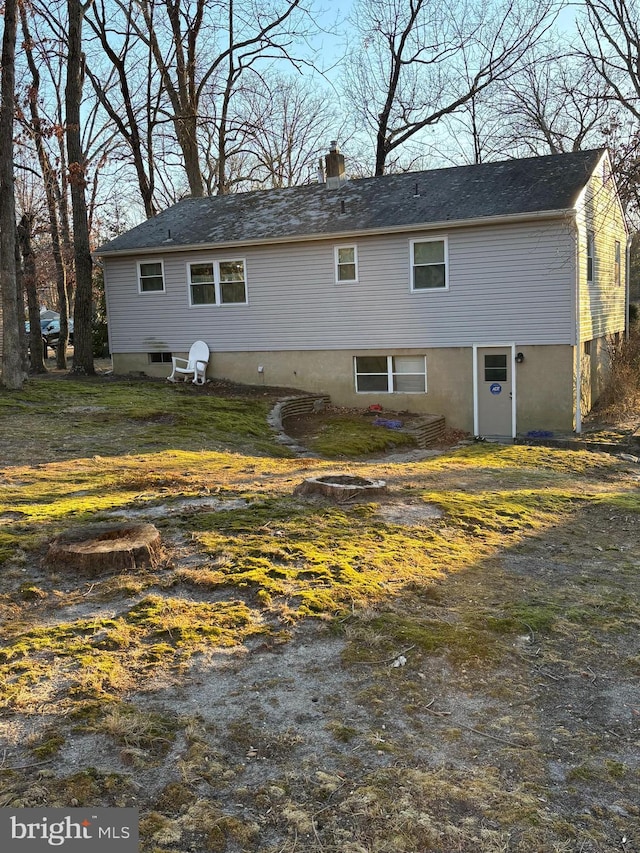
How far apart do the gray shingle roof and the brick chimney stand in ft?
0.72

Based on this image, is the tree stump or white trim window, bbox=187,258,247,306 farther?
white trim window, bbox=187,258,247,306

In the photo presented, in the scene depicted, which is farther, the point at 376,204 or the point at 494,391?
the point at 376,204

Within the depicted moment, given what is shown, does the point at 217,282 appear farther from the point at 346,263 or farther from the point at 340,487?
the point at 340,487

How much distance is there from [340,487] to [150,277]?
1489 centimetres

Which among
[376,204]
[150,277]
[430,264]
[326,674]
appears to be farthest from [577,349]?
[326,674]

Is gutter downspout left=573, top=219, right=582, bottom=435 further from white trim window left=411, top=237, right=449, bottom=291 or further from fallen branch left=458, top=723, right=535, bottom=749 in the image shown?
fallen branch left=458, top=723, right=535, bottom=749

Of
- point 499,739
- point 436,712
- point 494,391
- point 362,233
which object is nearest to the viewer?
point 499,739

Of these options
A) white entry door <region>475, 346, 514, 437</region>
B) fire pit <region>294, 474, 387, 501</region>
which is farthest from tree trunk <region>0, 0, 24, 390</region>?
white entry door <region>475, 346, 514, 437</region>

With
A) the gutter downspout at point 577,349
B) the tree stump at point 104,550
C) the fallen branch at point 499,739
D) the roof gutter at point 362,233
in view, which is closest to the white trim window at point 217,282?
the roof gutter at point 362,233

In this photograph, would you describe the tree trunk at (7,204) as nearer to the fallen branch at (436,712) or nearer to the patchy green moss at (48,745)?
the patchy green moss at (48,745)

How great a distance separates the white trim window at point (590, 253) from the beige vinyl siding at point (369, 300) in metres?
2.20

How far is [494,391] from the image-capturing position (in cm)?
1691

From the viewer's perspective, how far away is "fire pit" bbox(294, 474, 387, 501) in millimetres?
7219

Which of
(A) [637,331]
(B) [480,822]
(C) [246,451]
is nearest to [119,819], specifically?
(B) [480,822]
